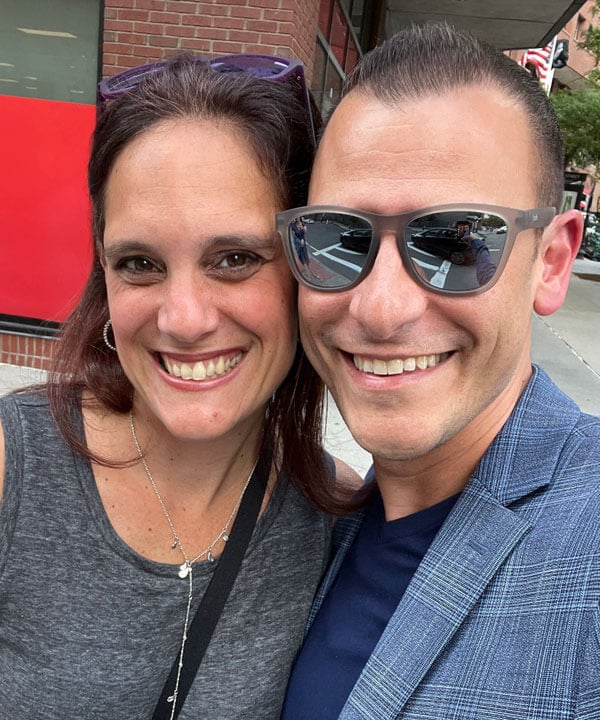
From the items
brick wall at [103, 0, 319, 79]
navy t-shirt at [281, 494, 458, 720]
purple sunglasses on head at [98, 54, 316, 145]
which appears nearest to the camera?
navy t-shirt at [281, 494, 458, 720]

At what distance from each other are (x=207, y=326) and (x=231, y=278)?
134 mm

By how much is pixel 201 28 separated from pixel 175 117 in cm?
441

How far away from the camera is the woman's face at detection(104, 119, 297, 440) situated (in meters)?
1.56

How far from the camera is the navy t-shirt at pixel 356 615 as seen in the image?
154 cm

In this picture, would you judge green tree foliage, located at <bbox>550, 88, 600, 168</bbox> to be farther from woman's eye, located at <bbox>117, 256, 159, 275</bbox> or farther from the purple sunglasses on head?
woman's eye, located at <bbox>117, 256, 159, 275</bbox>

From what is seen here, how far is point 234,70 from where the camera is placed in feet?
5.84

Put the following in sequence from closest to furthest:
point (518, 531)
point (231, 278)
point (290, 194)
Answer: point (518, 531) → point (231, 278) → point (290, 194)

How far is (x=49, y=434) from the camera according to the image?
1.67 m

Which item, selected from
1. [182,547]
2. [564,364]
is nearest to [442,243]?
[182,547]

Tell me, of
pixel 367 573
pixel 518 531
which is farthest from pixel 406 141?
pixel 367 573

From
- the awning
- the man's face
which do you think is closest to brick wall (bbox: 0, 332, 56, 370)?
the man's face

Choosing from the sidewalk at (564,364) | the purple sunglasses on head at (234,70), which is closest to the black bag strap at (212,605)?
the purple sunglasses on head at (234,70)

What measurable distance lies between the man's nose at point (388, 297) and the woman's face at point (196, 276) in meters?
0.30

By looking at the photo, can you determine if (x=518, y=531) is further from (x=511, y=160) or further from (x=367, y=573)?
(x=511, y=160)
